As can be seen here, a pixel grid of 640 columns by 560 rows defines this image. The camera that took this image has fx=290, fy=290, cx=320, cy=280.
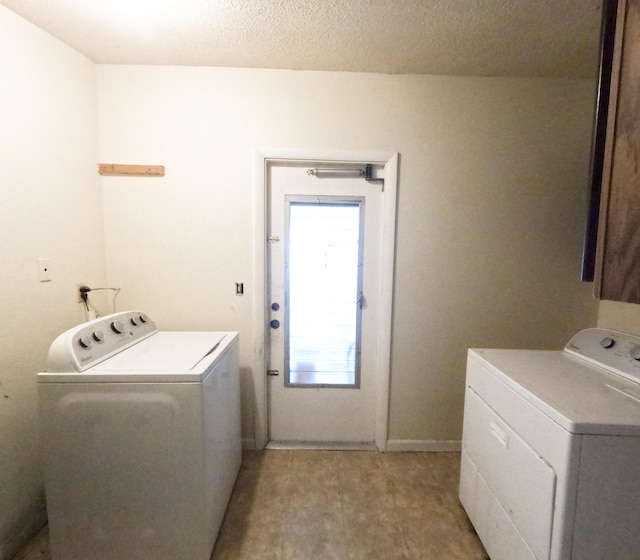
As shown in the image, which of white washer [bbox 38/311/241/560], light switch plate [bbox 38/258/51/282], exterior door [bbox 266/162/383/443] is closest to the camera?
white washer [bbox 38/311/241/560]

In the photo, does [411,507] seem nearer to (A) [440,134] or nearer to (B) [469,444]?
(B) [469,444]

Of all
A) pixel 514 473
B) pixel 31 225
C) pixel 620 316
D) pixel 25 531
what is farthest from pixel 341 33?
pixel 25 531

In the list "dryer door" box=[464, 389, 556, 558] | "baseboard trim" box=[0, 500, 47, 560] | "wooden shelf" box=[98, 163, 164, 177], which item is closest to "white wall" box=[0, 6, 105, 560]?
"baseboard trim" box=[0, 500, 47, 560]

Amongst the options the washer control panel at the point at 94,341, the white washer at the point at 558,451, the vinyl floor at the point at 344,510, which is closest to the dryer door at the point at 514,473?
the white washer at the point at 558,451

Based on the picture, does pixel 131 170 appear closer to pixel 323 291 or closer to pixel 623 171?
pixel 323 291

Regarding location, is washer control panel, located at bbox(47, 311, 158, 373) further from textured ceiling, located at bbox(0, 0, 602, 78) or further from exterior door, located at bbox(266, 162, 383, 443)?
textured ceiling, located at bbox(0, 0, 602, 78)

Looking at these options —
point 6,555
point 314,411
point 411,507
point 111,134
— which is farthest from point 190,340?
point 411,507

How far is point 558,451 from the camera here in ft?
2.95

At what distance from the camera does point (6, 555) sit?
4.25 ft

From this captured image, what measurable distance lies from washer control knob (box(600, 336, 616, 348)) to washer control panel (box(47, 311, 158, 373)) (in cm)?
225

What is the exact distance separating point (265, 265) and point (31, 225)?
3.87ft

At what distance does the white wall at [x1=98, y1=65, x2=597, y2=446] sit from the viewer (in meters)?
1.83

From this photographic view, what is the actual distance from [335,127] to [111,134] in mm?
1406

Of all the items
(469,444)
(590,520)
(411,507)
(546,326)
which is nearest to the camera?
(590,520)
